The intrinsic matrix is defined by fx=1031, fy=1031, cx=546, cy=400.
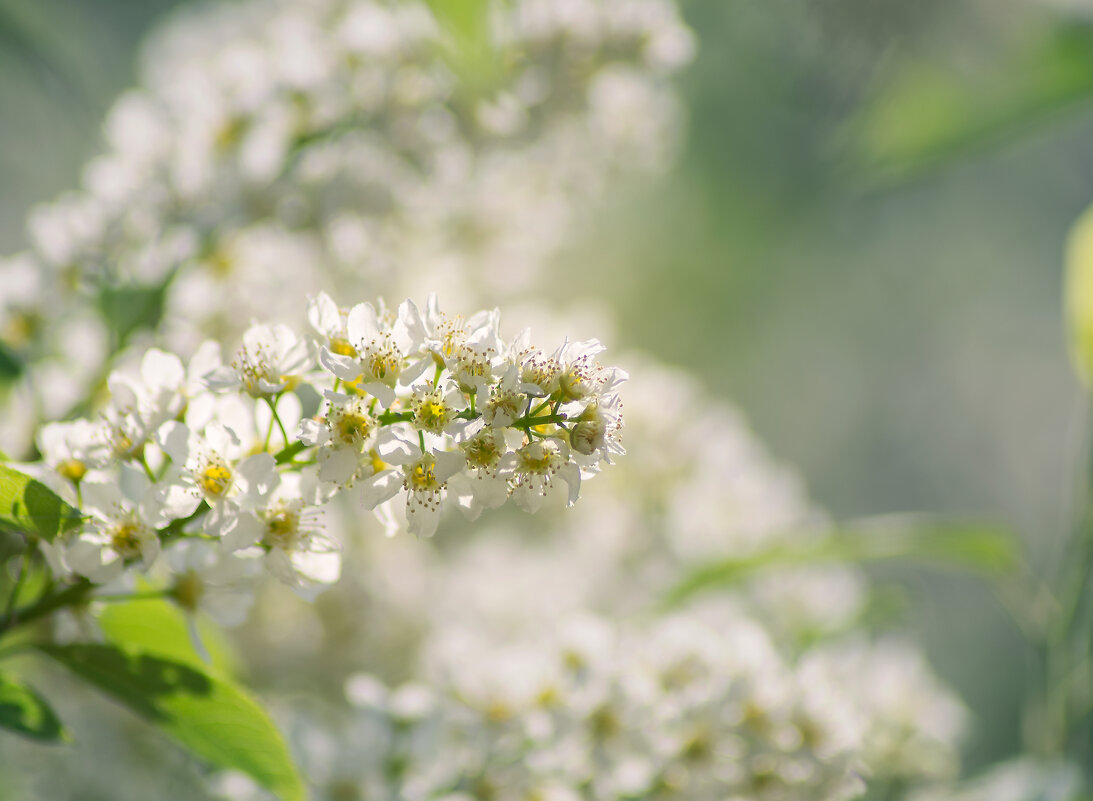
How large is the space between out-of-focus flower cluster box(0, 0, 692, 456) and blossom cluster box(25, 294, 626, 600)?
51 centimetres

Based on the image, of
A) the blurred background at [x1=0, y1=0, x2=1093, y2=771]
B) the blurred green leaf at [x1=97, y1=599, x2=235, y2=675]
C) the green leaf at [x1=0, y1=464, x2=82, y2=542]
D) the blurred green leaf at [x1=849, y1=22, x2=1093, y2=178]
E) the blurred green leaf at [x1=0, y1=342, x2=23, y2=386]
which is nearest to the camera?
the green leaf at [x1=0, y1=464, x2=82, y2=542]

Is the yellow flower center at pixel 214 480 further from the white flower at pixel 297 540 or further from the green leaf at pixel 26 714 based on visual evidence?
the green leaf at pixel 26 714

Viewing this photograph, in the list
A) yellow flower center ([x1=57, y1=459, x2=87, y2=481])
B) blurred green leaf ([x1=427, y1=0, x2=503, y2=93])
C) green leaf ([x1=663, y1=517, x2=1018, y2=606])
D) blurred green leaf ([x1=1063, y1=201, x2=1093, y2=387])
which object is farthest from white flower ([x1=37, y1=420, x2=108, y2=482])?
blurred green leaf ([x1=1063, y1=201, x2=1093, y2=387])

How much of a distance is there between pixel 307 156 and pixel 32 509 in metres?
0.90

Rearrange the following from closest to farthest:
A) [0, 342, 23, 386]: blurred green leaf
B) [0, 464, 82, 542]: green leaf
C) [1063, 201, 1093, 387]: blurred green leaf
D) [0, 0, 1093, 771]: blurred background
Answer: [0, 464, 82, 542]: green leaf → [0, 342, 23, 386]: blurred green leaf → [1063, 201, 1093, 387]: blurred green leaf → [0, 0, 1093, 771]: blurred background

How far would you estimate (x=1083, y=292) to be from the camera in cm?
148

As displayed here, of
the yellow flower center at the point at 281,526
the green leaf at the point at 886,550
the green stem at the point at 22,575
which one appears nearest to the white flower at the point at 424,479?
the yellow flower center at the point at 281,526

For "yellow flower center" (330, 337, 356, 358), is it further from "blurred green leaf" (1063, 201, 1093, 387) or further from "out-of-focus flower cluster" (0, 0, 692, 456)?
"blurred green leaf" (1063, 201, 1093, 387)

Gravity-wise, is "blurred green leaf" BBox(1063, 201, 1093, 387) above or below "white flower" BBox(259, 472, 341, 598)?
above

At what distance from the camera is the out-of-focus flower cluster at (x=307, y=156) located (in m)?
1.43

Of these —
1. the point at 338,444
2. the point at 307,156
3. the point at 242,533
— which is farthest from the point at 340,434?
the point at 307,156

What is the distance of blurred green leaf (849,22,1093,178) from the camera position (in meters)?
1.58

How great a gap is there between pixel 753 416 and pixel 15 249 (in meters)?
3.69

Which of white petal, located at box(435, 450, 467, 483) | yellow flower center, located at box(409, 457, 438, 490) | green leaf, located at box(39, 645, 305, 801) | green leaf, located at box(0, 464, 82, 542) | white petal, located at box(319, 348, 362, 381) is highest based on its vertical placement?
white petal, located at box(319, 348, 362, 381)
